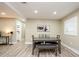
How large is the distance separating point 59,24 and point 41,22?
1.64 m

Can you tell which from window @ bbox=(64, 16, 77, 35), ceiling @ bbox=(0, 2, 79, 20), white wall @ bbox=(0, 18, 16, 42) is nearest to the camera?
ceiling @ bbox=(0, 2, 79, 20)

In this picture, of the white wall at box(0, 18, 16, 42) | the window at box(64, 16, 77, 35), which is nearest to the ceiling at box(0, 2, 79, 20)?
the window at box(64, 16, 77, 35)

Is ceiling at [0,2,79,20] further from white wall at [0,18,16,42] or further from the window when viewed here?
white wall at [0,18,16,42]

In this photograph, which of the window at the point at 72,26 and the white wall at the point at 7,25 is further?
the white wall at the point at 7,25

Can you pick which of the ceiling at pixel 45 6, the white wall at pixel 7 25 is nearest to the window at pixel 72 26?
the ceiling at pixel 45 6

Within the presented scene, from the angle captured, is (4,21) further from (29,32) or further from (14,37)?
(29,32)

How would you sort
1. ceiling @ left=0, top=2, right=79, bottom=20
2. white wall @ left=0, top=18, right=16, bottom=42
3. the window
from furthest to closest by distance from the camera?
white wall @ left=0, top=18, right=16, bottom=42 → the window → ceiling @ left=0, top=2, right=79, bottom=20

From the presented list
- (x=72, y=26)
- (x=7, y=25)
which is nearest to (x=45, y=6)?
(x=72, y=26)

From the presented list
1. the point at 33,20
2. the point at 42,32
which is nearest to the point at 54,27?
the point at 42,32

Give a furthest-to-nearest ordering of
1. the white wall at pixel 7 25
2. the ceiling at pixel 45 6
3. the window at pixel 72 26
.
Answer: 1. the white wall at pixel 7 25
2. the window at pixel 72 26
3. the ceiling at pixel 45 6

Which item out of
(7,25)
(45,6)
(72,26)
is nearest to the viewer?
(45,6)

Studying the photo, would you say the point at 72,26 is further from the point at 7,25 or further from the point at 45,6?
the point at 7,25

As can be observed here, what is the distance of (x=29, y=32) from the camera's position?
945 centimetres

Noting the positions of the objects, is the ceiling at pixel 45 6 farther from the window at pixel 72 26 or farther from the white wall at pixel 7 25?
the white wall at pixel 7 25
